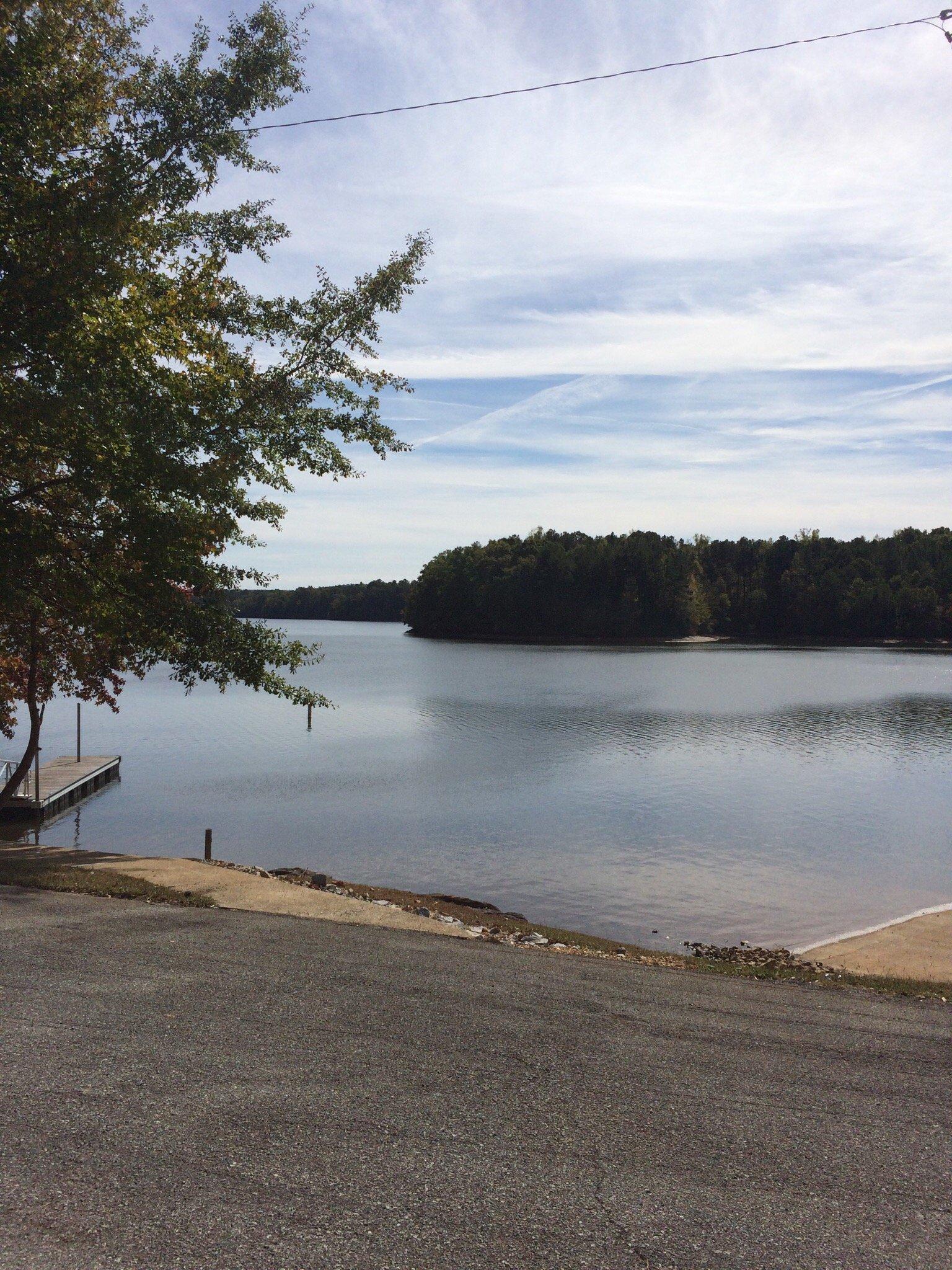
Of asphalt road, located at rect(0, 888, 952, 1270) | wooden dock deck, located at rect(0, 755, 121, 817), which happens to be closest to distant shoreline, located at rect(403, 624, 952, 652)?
wooden dock deck, located at rect(0, 755, 121, 817)

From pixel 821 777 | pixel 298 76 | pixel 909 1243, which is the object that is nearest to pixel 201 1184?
pixel 909 1243

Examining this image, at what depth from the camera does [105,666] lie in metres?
20.2

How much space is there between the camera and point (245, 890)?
12.8m

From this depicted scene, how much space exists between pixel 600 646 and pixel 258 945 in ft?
436

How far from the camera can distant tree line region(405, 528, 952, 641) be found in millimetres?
151125

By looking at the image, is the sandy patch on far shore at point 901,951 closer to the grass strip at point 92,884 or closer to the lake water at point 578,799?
the lake water at point 578,799

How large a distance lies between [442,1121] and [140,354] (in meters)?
11.3

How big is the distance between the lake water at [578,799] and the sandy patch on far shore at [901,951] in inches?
39.9

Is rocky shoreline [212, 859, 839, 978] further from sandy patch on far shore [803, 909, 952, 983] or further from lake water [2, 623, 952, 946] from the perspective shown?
lake water [2, 623, 952, 946]

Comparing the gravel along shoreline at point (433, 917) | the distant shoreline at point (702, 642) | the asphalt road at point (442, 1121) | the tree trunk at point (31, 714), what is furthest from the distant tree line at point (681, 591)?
the asphalt road at point (442, 1121)

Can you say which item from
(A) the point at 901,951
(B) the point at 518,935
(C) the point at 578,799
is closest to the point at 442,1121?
(B) the point at 518,935

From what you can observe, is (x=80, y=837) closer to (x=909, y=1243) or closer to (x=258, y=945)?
(x=258, y=945)

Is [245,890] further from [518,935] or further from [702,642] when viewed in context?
[702,642]

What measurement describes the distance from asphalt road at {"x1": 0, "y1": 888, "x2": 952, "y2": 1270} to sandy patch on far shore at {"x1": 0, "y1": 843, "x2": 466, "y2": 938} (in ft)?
9.44
